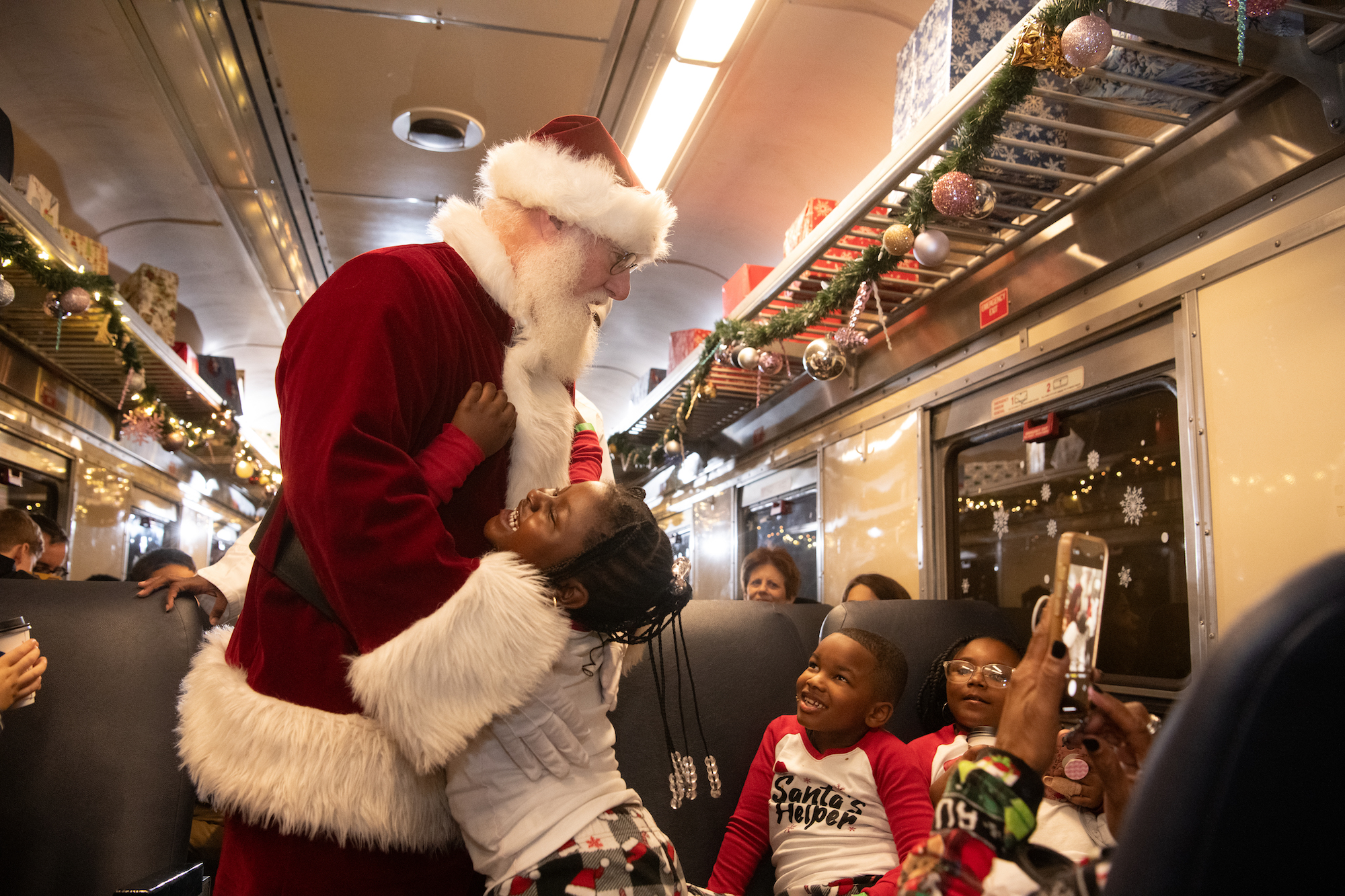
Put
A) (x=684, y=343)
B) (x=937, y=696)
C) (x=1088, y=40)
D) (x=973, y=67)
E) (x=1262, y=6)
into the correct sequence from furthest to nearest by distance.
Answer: (x=684, y=343)
(x=973, y=67)
(x=937, y=696)
(x=1088, y=40)
(x=1262, y=6)

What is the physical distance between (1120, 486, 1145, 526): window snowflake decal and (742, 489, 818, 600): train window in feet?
9.03

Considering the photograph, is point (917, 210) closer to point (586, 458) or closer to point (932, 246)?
point (932, 246)

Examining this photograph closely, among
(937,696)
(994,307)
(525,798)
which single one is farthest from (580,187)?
(994,307)

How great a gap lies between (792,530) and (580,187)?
5.33m

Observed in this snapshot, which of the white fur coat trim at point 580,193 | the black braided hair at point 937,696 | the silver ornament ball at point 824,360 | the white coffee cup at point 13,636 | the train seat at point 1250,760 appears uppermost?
the silver ornament ball at point 824,360

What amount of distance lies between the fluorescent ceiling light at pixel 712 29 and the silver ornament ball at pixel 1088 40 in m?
1.96

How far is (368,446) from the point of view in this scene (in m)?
1.29

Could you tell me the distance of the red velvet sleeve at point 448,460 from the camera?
1.44 metres

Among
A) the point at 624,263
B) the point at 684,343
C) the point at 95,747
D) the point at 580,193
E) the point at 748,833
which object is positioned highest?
the point at 684,343

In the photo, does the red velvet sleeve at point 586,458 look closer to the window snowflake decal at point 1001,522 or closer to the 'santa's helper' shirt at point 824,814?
the 'santa's helper' shirt at point 824,814

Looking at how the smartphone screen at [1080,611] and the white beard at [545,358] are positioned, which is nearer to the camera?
the smartphone screen at [1080,611]

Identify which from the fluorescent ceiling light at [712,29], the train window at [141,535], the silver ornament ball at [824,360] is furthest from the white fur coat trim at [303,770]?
the train window at [141,535]

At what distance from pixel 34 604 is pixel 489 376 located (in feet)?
5.18

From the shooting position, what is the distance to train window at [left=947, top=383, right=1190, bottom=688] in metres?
3.04
